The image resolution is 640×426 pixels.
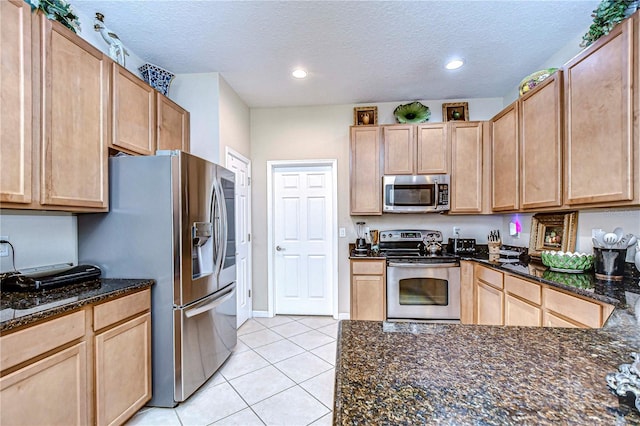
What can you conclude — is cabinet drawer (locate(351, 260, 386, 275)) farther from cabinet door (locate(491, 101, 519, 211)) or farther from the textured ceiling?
the textured ceiling

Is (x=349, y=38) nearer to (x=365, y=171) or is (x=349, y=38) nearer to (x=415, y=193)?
(x=365, y=171)

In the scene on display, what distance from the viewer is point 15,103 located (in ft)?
4.33

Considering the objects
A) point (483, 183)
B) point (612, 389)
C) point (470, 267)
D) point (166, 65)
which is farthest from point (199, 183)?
point (483, 183)

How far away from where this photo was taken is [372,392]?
0.60m

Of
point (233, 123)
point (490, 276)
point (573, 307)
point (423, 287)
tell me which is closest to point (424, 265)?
point (423, 287)

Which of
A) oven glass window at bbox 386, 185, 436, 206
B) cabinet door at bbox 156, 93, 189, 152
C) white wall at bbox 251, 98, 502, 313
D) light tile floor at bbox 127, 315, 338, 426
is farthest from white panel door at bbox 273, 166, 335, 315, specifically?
cabinet door at bbox 156, 93, 189, 152

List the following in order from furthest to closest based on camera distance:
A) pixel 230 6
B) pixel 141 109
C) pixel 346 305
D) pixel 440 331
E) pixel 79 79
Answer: pixel 346 305 → pixel 141 109 → pixel 230 6 → pixel 79 79 → pixel 440 331

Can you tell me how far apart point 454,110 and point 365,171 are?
1.33m

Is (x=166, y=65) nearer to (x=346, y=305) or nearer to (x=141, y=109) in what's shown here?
(x=141, y=109)

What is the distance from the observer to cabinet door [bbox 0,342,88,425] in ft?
3.59

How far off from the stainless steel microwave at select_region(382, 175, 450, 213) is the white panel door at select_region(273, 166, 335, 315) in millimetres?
745

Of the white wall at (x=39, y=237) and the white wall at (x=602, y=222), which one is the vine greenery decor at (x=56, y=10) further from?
the white wall at (x=602, y=222)

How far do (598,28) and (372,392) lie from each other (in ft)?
8.30

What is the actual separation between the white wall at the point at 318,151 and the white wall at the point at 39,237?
1.94 metres
